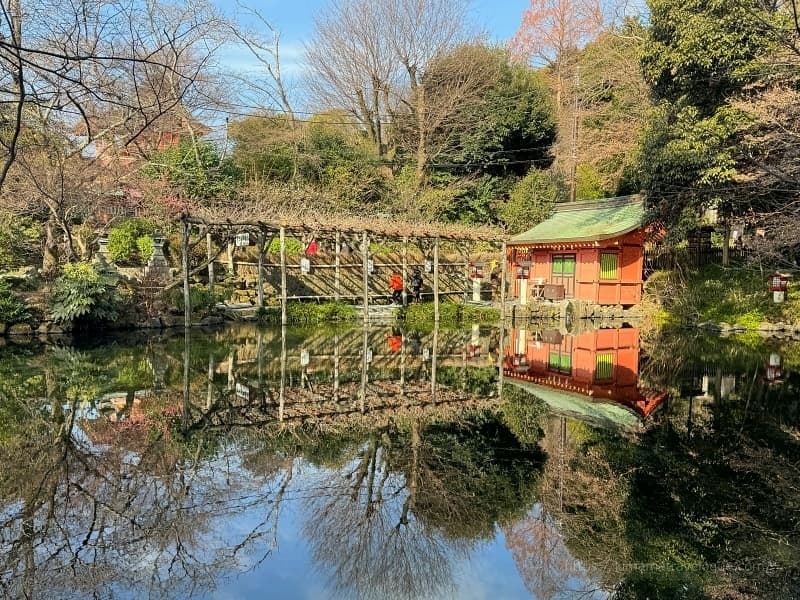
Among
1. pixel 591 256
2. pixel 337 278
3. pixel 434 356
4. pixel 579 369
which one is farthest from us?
pixel 591 256

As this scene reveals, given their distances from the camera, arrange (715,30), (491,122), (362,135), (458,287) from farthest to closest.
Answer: (362,135), (491,122), (458,287), (715,30)

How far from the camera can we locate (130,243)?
63.0 feet

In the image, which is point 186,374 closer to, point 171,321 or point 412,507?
point 412,507

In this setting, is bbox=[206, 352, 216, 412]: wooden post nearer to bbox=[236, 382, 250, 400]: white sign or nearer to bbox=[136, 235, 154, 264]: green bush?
bbox=[236, 382, 250, 400]: white sign

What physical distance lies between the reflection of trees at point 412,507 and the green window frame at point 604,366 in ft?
13.5

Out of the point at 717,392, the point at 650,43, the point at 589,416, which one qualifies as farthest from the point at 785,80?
the point at 589,416

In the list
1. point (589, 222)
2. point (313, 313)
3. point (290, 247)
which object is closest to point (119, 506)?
point (313, 313)

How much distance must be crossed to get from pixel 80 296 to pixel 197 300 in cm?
300

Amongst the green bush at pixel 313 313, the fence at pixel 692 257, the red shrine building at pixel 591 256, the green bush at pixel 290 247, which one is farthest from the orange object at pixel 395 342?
the fence at pixel 692 257

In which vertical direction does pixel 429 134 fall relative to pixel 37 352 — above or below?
above

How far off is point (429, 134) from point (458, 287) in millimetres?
6854

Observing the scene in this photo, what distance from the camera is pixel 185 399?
23.2 feet

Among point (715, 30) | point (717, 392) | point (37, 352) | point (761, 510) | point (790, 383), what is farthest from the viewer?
point (715, 30)

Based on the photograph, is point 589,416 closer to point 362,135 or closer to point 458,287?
point 458,287
